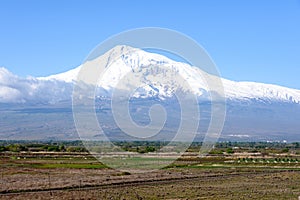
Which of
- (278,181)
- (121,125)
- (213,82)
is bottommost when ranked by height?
(278,181)

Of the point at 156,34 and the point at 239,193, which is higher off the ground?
the point at 156,34

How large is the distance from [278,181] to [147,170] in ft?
60.4

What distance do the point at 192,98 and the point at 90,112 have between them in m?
8.88

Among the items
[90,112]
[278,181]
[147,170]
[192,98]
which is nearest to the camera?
[192,98]

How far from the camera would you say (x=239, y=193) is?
36.6 metres

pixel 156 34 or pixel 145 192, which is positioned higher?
pixel 156 34

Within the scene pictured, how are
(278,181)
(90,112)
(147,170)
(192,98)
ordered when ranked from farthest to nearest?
(147,170) → (278,181) → (90,112) → (192,98)

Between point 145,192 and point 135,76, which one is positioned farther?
point 135,76

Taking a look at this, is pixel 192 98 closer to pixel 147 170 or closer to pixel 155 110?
pixel 155 110

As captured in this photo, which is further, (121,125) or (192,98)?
(192,98)

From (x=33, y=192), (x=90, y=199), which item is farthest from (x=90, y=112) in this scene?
(x=90, y=199)

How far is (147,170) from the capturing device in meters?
62.3

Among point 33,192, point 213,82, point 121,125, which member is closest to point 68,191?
point 33,192

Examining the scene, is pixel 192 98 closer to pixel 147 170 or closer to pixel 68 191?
pixel 68 191
